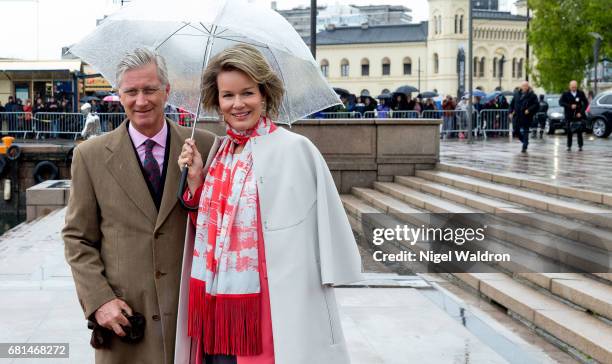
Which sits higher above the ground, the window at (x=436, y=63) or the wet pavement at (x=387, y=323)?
the window at (x=436, y=63)

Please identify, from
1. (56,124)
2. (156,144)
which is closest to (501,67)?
(56,124)

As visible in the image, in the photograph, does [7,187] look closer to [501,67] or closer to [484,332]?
[484,332]

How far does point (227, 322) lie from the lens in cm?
296

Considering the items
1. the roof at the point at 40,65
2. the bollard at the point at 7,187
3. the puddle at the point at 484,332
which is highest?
the roof at the point at 40,65

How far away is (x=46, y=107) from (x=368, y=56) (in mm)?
110785

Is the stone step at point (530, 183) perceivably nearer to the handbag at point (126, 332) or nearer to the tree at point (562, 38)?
the handbag at point (126, 332)

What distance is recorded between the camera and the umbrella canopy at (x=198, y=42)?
3566 millimetres

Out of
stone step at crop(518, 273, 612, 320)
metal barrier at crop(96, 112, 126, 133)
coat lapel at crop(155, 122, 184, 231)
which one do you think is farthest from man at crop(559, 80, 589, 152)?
coat lapel at crop(155, 122, 184, 231)

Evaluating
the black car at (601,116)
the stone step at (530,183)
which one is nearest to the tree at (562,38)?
the black car at (601,116)

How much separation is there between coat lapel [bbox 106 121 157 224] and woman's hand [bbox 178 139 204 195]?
0.17 m

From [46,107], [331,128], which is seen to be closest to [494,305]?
[331,128]

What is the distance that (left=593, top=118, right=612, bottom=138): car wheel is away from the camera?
91.1ft

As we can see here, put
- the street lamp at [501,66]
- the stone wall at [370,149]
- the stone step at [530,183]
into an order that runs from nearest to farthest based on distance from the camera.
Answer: the stone step at [530,183], the stone wall at [370,149], the street lamp at [501,66]

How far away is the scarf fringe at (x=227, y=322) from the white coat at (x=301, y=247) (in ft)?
0.25
